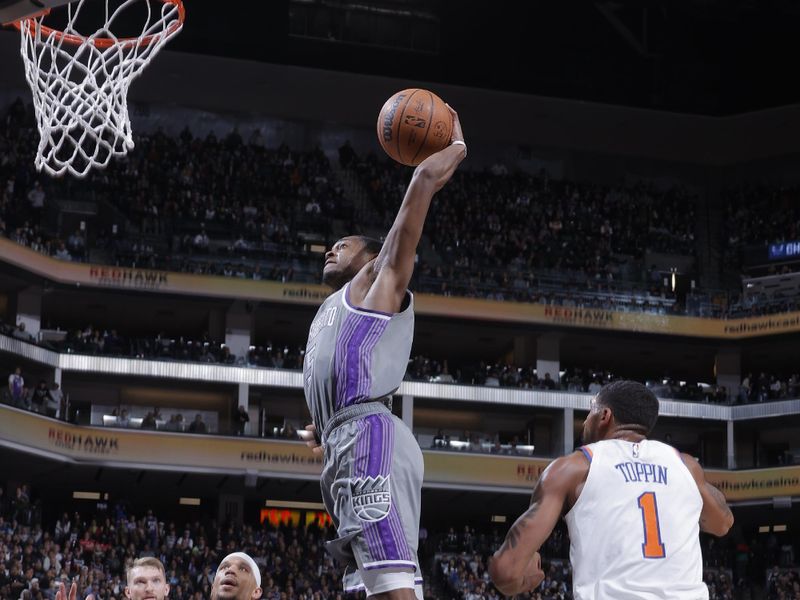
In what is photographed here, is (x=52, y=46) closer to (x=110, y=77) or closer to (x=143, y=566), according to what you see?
(x=110, y=77)

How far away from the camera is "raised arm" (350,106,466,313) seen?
5324 mm

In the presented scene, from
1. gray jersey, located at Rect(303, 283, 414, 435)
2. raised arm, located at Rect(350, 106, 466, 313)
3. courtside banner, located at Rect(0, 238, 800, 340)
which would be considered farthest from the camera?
courtside banner, located at Rect(0, 238, 800, 340)

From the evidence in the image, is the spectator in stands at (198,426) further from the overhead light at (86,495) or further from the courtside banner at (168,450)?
the overhead light at (86,495)

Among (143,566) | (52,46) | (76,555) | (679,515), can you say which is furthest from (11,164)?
(679,515)

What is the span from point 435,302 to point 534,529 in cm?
3231

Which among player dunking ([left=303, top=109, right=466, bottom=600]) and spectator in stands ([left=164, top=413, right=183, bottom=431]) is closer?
player dunking ([left=303, top=109, right=466, bottom=600])

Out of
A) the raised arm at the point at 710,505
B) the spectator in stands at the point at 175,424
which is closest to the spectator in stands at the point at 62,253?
the spectator in stands at the point at 175,424

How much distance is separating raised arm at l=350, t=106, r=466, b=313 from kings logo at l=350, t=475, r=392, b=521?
73 centimetres

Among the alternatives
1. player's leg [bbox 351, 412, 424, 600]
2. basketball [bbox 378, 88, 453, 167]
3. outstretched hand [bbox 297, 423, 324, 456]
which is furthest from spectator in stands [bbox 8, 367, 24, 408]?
player's leg [bbox 351, 412, 424, 600]

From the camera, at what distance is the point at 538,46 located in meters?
41.2

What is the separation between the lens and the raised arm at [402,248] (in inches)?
210

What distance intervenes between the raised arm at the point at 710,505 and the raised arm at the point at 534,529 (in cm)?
51

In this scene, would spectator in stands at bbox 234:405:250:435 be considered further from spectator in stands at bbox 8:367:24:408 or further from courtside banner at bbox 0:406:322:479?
spectator in stands at bbox 8:367:24:408

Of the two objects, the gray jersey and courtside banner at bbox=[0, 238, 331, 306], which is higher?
courtside banner at bbox=[0, 238, 331, 306]
